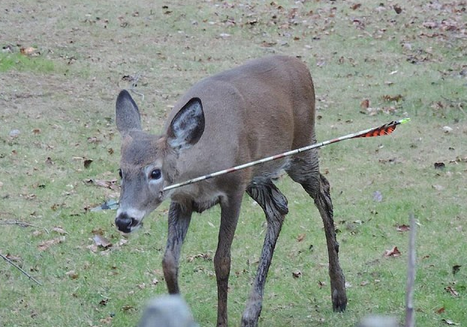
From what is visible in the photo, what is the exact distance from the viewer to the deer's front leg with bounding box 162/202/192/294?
21.8 feet

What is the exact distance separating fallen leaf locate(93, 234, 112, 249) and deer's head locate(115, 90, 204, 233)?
2.85 m

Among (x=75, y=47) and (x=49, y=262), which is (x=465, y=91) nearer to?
(x=75, y=47)

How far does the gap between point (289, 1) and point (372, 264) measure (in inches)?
548

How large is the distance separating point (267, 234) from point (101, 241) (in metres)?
2.30

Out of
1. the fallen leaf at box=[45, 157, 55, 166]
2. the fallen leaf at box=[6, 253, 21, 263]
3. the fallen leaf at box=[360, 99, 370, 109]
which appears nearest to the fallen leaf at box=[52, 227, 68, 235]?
the fallen leaf at box=[6, 253, 21, 263]

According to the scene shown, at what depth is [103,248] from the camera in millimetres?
9234

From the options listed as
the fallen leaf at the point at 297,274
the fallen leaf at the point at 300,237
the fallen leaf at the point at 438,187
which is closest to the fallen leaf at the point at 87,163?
the fallen leaf at the point at 300,237

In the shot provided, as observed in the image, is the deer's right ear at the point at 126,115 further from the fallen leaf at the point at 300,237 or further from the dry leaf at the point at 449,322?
the fallen leaf at the point at 300,237

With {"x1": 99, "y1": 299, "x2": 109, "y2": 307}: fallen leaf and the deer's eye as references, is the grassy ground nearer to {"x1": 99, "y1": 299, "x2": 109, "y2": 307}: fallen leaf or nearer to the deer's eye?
{"x1": 99, "y1": 299, "x2": 109, "y2": 307}: fallen leaf

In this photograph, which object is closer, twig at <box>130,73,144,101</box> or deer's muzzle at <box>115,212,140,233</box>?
deer's muzzle at <box>115,212,140,233</box>

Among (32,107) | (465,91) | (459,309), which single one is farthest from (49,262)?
(465,91)

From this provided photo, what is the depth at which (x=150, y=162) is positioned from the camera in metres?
6.16

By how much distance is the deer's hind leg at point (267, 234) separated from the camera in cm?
732

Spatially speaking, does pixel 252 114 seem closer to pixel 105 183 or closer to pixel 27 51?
pixel 105 183
